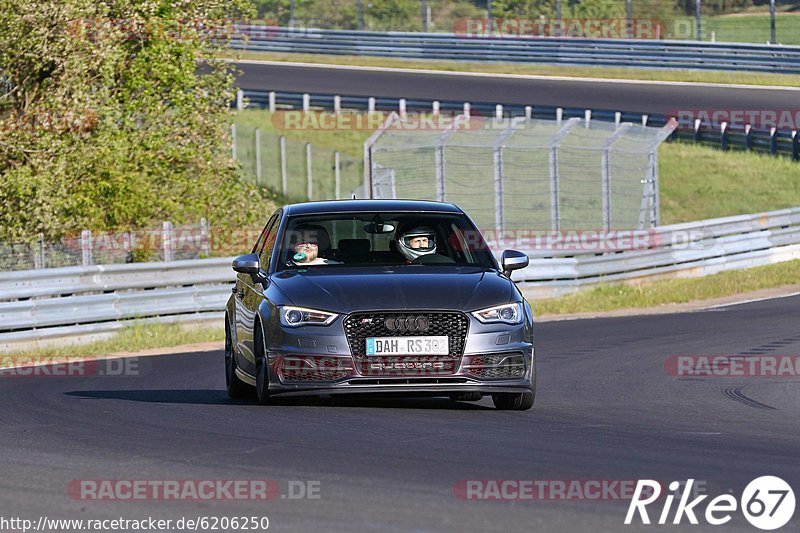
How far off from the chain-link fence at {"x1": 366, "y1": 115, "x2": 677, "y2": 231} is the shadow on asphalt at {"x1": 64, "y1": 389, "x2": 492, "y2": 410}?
1109 cm

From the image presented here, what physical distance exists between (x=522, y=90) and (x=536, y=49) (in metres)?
4.28

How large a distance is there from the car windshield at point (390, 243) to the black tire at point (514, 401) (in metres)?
0.99

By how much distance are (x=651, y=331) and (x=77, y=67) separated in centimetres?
912

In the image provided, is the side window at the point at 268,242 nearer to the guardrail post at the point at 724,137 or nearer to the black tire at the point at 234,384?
the black tire at the point at 234,384

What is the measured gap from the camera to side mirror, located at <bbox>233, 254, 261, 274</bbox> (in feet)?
37.1

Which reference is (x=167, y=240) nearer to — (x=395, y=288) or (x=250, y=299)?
(x=250, y=299)

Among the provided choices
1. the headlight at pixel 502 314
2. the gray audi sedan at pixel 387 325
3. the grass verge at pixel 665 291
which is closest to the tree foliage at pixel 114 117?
the grass verge at pixel 665 291

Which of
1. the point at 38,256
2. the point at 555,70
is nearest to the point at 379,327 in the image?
the point at 38,256

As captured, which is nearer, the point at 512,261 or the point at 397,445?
the point at 397,445

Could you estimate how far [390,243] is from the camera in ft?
37.4

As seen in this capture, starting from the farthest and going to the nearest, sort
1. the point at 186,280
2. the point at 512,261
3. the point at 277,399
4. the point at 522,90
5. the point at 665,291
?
1. the point at 522,90
2. the point at 665,291
3. the point at 186,280
4. the point at 277,399
5. the point at 512,261

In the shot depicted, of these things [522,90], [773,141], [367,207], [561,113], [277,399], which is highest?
[367,207]

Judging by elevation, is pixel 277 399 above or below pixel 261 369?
below

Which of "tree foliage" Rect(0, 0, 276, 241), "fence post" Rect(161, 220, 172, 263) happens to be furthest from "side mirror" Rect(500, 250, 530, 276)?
"tree foliage" Rect(0, 0, 276, 241)
